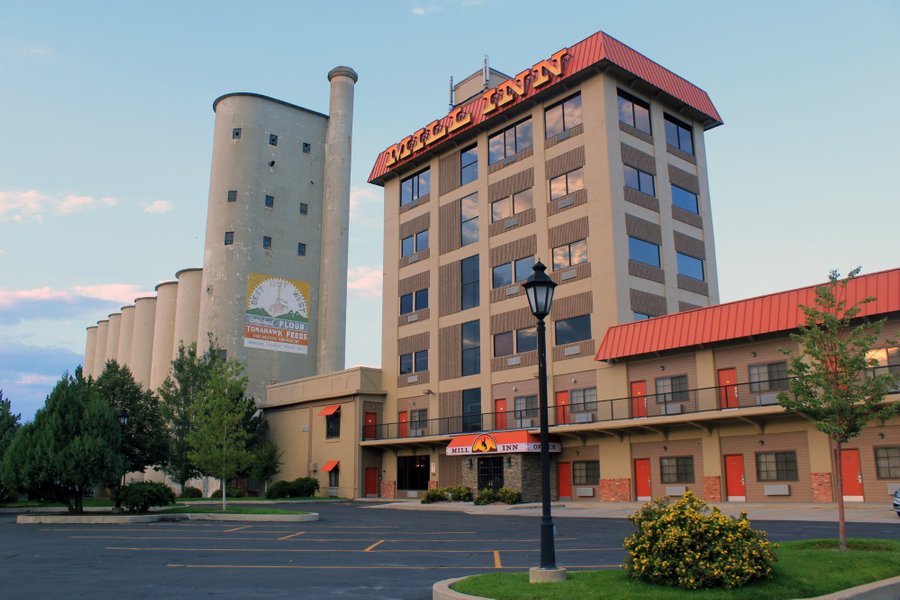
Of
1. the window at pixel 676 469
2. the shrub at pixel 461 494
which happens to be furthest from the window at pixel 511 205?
the window at pixel 676 469

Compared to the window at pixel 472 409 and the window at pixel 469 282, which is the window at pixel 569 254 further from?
the window at pixel 472 409

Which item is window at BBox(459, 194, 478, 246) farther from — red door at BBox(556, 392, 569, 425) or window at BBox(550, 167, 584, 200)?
red door at BBox(556, 392, 569, 425)

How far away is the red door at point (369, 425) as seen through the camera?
52156mm

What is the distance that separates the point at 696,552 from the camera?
10.1 metres

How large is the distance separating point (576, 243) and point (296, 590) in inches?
1251

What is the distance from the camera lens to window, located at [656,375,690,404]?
1393 inches

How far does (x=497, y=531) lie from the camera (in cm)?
2342

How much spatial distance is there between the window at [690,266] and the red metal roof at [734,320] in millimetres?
8108

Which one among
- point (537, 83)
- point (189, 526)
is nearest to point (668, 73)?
point (537, 83)

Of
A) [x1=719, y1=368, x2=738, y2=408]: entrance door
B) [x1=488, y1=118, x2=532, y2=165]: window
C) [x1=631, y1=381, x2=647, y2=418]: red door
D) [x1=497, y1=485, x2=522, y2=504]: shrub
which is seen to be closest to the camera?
[x1=719, y1=368, x2=738, y2=408]: entrance door

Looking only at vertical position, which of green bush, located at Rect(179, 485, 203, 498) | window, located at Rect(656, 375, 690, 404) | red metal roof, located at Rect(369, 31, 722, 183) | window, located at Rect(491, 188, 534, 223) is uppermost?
red metal roof, located at Rect(369, 31, 722, 183)

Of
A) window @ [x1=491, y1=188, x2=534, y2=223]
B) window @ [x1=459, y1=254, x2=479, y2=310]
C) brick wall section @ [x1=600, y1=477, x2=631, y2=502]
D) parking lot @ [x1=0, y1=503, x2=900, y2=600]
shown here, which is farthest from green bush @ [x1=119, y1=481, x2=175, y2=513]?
window @ [x1=491, y1=188, x2=534, y2=223]

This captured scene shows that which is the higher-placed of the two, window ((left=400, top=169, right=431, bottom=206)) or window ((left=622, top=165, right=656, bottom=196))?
window ((left=400, top=169, right=431, bottom=206))

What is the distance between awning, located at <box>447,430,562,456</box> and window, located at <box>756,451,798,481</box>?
10817mm
